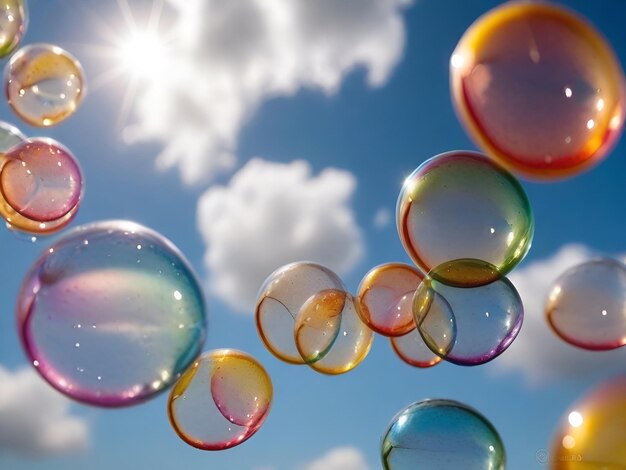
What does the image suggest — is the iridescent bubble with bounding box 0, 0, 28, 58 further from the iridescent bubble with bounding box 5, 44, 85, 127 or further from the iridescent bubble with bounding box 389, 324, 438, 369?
the iridescent bubble with bounding box 389, 324, 438, 369

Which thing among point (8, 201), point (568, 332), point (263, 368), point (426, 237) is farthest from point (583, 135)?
point (8, 201)

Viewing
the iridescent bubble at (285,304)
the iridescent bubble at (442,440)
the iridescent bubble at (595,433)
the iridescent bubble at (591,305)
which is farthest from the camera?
the iridescent bubble at (285,304)

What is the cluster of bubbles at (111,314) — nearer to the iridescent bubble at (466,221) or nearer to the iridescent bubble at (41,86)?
the iridescent bubble at (466,221)

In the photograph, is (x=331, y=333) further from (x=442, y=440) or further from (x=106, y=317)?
(x=106, y=317)

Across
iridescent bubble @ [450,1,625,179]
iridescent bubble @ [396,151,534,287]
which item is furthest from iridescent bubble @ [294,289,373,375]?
iridescent bubble @ [450,1,625,179]

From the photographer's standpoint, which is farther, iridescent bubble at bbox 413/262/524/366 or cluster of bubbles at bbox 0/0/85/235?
cluster of bubbles at bbox 0/0/85/235

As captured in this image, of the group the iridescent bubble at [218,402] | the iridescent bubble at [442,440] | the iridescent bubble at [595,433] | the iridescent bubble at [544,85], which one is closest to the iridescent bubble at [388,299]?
the iridescent bubble at [442,440]

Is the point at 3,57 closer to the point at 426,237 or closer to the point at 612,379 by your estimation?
the point at 426,237

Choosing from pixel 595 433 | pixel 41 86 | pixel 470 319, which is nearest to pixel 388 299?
pixel 470 319
